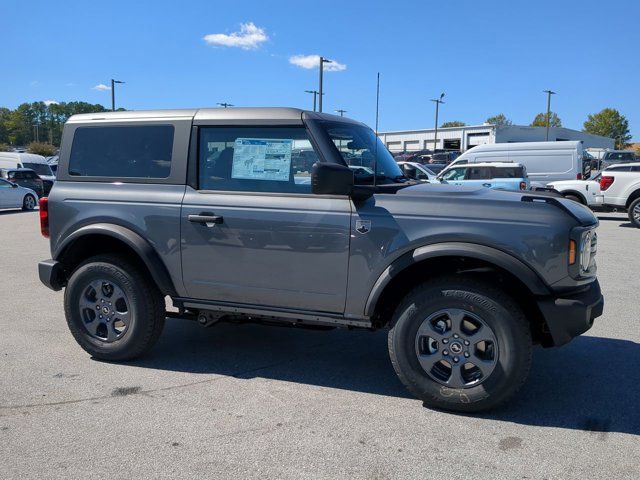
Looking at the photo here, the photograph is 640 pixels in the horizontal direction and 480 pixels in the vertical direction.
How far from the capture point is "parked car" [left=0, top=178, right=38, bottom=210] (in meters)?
20.1

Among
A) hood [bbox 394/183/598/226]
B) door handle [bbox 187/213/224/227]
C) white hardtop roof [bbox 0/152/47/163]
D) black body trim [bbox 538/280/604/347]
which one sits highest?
white hardtop roof [bbox 0/152/47/163]

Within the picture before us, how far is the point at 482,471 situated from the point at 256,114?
9.34 feet

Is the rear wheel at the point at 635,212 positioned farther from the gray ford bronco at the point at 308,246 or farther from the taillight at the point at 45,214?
the taillight at the point at 45,214

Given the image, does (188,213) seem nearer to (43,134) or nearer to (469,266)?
(469,266)

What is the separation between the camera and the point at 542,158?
19688 millimetres

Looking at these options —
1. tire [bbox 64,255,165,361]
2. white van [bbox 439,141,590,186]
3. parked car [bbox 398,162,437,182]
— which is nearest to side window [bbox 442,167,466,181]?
parked car [bbox 398,162,437,182]

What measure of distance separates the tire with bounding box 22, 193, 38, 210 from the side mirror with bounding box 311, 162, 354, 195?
20.2 m

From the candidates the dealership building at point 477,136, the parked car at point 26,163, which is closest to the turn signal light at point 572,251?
the parked car at point 26,163

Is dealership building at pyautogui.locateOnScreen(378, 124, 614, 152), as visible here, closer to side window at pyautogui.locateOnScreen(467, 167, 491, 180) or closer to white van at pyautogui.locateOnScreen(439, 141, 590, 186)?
Result: white van at pyautogui.locateOnScreen(439, 141, 590, 186)

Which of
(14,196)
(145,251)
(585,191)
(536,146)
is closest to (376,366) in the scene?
(145,251)

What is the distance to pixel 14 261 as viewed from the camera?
9805 millimetres

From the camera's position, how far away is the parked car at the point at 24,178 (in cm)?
2439

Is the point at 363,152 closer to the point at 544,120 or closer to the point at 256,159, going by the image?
the point at 256,159

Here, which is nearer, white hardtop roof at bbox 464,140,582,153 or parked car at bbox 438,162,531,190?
parked car at bbox 438,162,531,190
